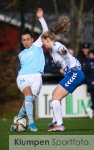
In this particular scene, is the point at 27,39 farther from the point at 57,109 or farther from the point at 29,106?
the point at 57,109

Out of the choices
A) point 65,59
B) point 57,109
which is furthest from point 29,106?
point 65,59

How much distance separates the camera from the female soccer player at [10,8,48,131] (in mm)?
13664

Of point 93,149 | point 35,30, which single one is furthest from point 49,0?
point 93,149

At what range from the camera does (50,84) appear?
2108 cm

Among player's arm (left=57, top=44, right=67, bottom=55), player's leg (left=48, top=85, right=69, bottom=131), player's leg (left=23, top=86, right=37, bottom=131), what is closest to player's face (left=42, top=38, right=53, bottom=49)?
player's arm (left=57, top=44, right=67, bottom=55)

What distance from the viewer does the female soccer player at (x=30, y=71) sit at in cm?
1366

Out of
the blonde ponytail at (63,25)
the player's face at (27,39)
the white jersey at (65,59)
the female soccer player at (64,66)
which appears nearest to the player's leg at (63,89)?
the female soccer player at (64,66)

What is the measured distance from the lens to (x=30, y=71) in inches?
545

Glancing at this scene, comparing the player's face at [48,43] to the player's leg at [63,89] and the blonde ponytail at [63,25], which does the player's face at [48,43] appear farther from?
the player's leg at [63,89]

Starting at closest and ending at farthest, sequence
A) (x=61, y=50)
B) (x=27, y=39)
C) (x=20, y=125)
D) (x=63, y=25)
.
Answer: (x=61, y=50) < (x=63, y=25) < (x=20, y=125) < (x=27, y=39)

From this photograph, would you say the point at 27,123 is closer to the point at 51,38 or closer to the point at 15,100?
the point at 51,38

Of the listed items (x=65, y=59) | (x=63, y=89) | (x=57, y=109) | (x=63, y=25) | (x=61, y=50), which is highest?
(x=63, y=25)

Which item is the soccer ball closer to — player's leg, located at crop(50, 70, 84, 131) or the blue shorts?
player's leg, located at crop(50, 70, 84, 131)

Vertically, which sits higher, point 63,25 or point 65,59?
point 63,25
